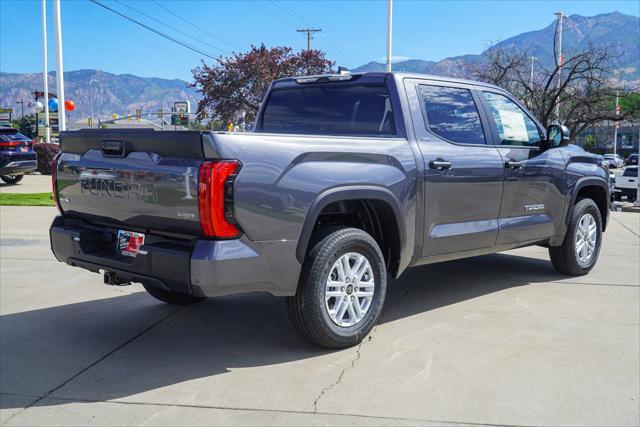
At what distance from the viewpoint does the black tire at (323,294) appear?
4.14 m

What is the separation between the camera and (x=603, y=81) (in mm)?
24438

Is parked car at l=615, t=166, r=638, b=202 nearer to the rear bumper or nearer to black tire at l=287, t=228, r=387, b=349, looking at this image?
black tire at l=287, t=228, r=387, b=349

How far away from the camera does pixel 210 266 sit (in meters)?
3.64

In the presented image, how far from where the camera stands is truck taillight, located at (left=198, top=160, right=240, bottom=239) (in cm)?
364

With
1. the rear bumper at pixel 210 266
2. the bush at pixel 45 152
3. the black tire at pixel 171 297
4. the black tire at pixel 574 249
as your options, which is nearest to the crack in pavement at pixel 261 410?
the rear bumper at pixel 210 266

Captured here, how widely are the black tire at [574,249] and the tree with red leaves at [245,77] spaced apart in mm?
31913

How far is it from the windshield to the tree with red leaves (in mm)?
32340

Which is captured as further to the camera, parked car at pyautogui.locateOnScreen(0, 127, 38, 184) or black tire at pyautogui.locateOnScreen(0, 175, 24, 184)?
black tire at pyautogui.locateOnScreen(0, 175, 24, 184)

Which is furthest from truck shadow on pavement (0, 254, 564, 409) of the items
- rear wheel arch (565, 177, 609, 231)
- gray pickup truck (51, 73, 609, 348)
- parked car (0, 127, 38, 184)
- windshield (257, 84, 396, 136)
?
parked car (0, 127, 38, 184)

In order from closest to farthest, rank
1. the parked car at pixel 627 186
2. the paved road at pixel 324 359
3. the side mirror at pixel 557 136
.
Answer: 1. the paved road at pixel 324 359
2. the side mirror at pixel 557 136
3. the parked car at pixel 627 186

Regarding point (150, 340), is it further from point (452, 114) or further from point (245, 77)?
point (245, 77)

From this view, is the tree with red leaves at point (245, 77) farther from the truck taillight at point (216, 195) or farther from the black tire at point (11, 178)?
the truck taillight at point (216, 195)

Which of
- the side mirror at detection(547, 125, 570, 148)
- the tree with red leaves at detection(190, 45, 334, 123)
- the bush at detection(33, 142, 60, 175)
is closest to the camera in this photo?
the side mirror at detection(547, 125, 570, 148)

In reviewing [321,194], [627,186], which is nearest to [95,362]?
[321,194]
